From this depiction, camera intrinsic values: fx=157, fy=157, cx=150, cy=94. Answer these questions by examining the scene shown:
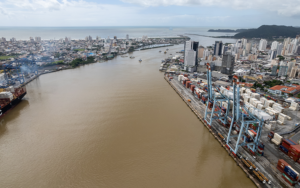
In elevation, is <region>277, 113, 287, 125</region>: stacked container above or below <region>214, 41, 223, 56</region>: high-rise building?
below

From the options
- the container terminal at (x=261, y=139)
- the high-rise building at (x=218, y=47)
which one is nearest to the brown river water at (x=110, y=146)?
the container terminal at (x=261, y=139)

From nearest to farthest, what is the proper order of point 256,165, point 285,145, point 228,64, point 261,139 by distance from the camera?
point 256,165 < point 285,145 < point 261,139 < point 228,64

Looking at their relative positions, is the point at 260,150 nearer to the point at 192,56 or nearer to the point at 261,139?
the point at 261,139

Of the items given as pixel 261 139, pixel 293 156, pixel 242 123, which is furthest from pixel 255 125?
pixel 242 123

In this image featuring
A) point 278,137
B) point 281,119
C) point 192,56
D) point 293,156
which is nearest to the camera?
point 293,156

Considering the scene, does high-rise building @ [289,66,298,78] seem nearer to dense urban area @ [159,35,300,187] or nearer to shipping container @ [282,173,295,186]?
dense urban area @ [159,35,300,187]

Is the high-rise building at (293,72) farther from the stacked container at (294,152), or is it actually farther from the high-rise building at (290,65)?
the stacked container at (294,152)

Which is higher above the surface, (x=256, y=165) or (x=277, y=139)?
(x=277, y=139)

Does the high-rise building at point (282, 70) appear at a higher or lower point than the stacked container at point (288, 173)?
higher

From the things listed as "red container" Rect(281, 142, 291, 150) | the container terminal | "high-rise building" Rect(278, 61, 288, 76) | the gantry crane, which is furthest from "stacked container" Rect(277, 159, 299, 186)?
"high-rise building" Rect(278, 61, 288, 76)
